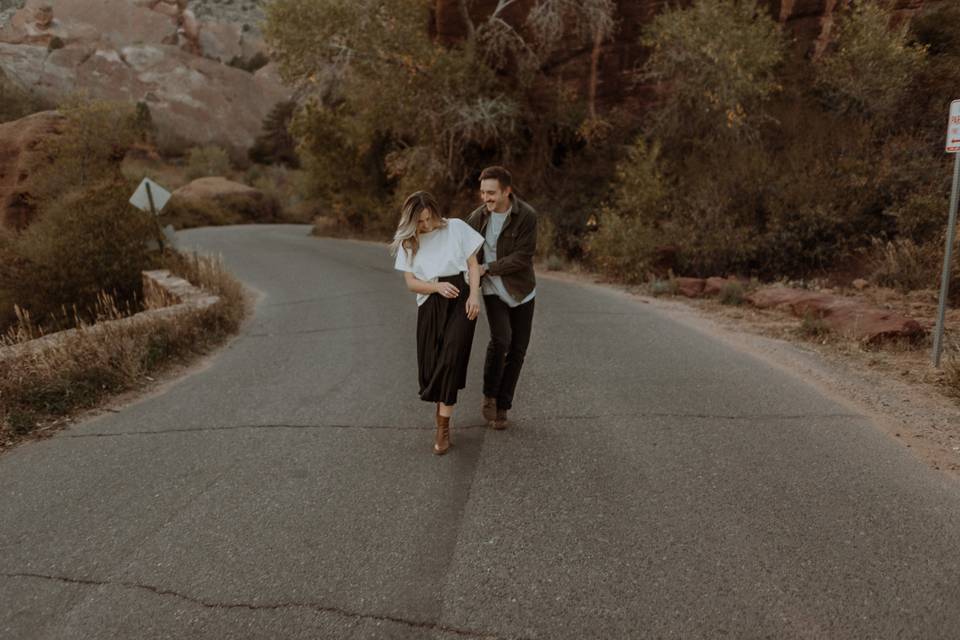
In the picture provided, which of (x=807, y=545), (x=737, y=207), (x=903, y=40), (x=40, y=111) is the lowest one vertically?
(x=807, y=545)

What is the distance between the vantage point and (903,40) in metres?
11.9

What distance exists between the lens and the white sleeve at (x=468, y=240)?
395 centimetres

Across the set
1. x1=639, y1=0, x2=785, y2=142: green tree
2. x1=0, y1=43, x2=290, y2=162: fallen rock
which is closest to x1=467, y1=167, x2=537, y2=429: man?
x1=639, y1=0, x2=785, y2=142: green tree

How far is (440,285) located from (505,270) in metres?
0.59

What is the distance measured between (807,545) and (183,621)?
9.92 feet

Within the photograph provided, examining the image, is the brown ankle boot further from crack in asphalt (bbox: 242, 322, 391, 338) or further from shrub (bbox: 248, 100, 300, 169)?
shrub (bbox: 248, 100, 300, 169)

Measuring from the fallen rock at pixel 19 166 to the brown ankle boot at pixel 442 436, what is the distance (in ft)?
51.8

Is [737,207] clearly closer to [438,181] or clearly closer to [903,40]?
[903,40]

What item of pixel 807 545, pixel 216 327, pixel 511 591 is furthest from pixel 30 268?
pixel 807 545

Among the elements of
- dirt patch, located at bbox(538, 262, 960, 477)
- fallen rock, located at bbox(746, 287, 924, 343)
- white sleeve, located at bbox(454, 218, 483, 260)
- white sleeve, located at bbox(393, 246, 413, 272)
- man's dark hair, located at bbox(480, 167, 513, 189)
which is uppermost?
man's dark hair, located at bbox(480, 167, 513, 189)

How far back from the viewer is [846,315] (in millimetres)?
7117

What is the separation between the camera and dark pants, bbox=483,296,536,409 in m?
4.41

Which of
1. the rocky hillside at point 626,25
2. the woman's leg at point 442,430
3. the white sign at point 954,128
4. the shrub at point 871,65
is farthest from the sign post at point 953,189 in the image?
the rocky hillside at point 626,25

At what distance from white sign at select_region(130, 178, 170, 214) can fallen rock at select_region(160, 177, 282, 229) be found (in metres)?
23.9
